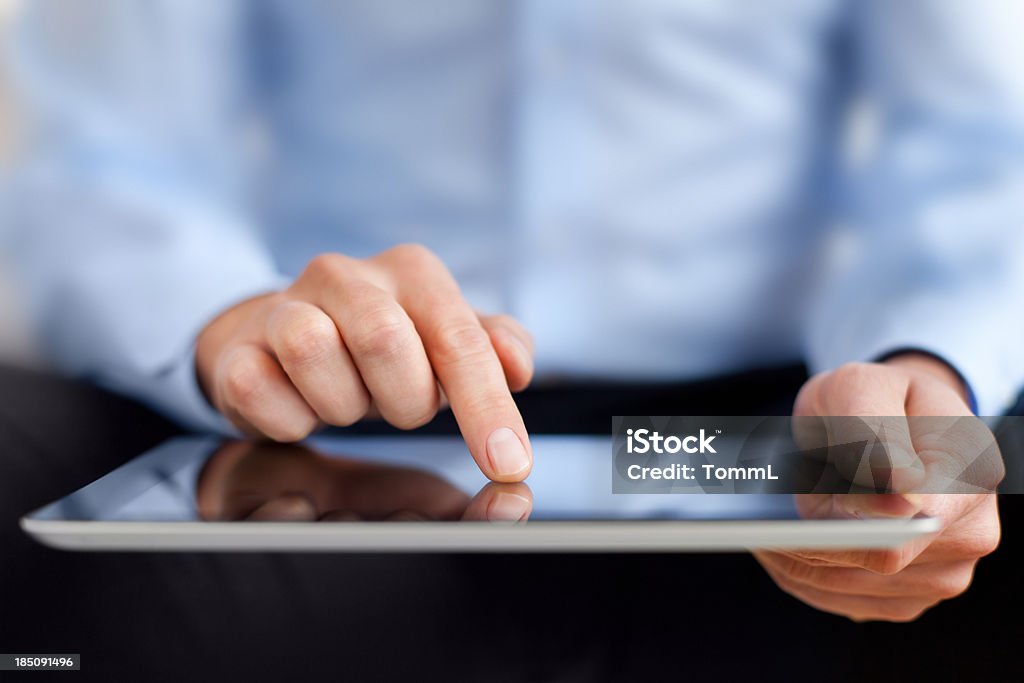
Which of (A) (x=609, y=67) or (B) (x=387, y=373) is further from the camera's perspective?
(A) (x=609, y=67)

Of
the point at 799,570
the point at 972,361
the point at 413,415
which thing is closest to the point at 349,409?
the point at 413,415

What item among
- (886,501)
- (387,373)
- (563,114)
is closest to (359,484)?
(387,373)

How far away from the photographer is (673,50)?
17.6 inches

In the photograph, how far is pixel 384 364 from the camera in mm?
264

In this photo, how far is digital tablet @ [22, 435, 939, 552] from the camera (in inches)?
8.0

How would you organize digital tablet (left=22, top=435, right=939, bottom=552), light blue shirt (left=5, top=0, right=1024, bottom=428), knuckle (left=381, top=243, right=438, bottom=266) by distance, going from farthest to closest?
light blue shirt (left=5, top=0, right=1024, bottom=428)
knuckle (left=381, top=243, right=438, bottom=266)
digital tablet (left=22, top=435, right=939, bottom=552)

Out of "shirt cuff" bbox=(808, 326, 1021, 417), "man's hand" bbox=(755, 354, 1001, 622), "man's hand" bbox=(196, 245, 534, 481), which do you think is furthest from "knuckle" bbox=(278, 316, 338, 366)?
"shirt cuff" bbox=(808, 326, 1021, 417)

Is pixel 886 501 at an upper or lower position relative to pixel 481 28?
lower

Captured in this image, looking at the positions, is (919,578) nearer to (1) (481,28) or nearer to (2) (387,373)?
(2) (387,373)

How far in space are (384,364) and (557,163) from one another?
22cm

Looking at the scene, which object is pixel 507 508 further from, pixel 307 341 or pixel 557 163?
pixel 557 163

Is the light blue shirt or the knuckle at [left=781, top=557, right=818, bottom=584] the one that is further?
the light blue shirt

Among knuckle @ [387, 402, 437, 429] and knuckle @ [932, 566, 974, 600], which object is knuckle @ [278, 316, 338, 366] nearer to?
knuckle @ [387, 402, 437, 429]

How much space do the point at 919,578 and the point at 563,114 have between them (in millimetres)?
279
